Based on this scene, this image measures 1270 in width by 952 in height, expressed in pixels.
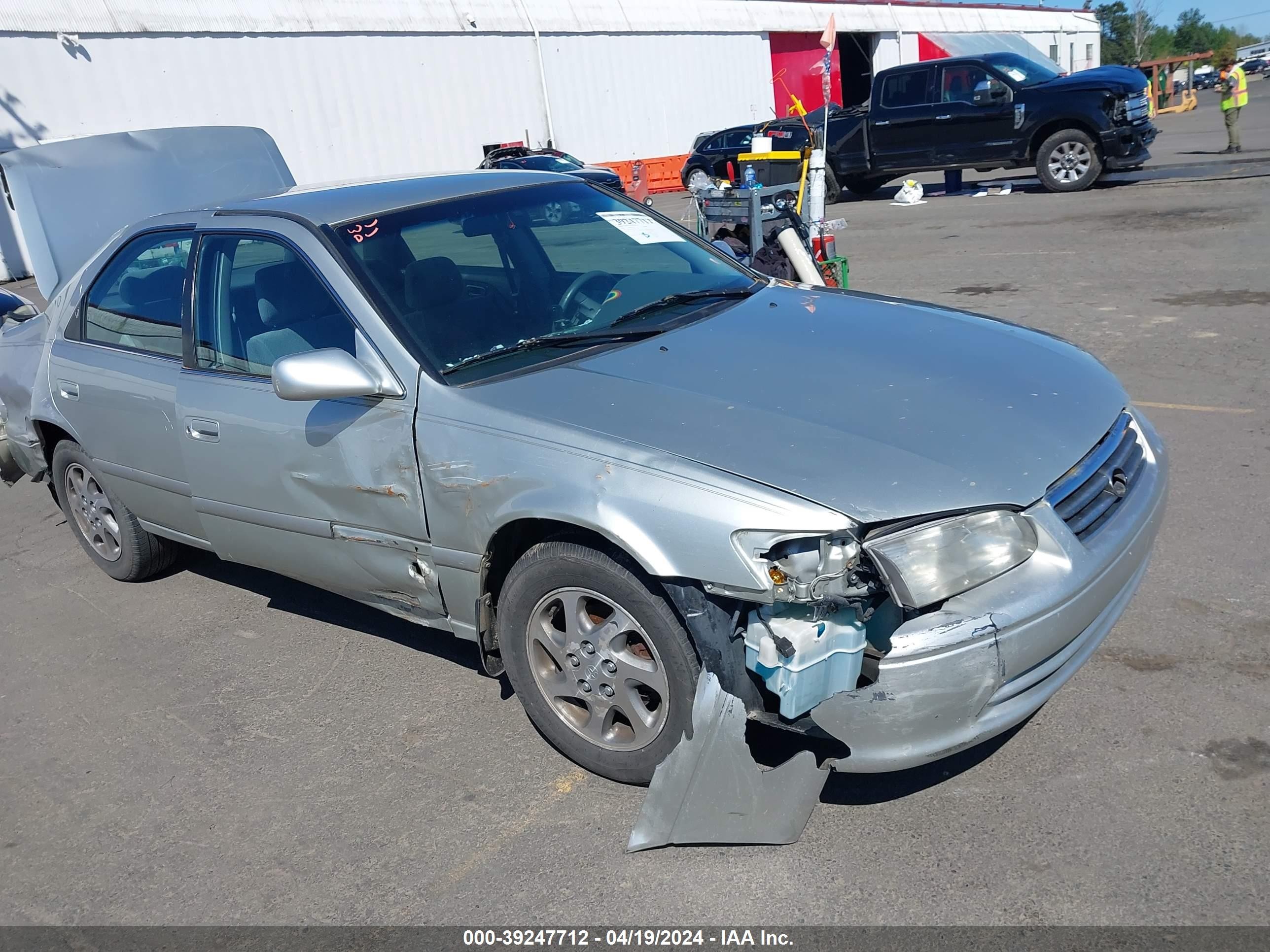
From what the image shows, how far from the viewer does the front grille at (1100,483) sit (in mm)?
2896

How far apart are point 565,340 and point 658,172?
2935 centimetres

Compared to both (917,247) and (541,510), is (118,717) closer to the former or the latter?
(541,510)

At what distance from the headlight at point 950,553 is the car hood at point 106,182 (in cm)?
549

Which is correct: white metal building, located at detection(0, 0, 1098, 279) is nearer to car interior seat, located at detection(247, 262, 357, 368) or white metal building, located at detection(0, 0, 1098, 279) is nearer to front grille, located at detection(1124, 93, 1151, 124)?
front grille, located at detection(1124, 93, 1151, 124)

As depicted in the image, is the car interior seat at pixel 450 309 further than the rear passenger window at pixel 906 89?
No

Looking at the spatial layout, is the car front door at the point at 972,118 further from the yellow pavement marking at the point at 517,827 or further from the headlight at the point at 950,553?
the yellow pavement marking at the point at 517,827

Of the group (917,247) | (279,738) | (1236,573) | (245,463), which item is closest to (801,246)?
(1236,573)

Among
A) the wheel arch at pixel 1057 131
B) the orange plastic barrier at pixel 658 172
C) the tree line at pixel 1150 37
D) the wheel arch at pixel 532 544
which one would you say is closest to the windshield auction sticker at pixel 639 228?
the wheel arch at pixel 532 544

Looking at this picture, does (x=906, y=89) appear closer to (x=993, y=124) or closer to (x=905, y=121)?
(x=905, y=121)

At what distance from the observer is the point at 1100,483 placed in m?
3.07

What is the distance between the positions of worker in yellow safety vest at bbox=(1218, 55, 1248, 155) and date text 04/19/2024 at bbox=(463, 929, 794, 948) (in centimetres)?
1945

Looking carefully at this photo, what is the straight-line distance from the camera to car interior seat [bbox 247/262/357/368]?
3668 mm

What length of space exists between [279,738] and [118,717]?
726 mm

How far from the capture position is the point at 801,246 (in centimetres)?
694
